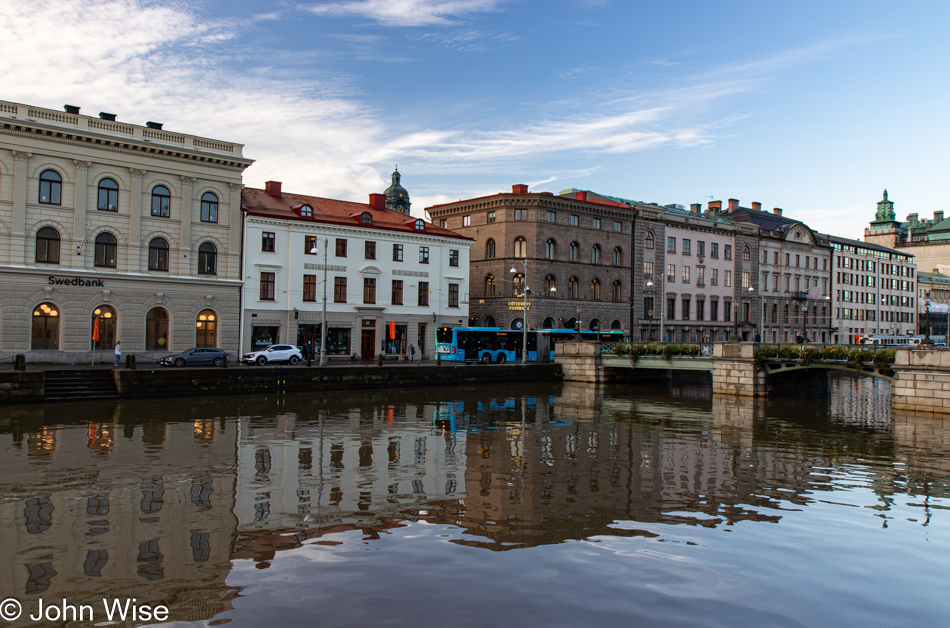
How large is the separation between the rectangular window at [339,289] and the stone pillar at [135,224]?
48.1 ft

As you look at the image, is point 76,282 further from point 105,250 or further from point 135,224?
point 135,224

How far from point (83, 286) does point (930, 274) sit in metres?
146

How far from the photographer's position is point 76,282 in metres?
43.6

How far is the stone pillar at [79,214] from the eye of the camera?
43.7m

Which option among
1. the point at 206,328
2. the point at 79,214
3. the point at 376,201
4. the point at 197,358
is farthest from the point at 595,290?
the point at 79,214

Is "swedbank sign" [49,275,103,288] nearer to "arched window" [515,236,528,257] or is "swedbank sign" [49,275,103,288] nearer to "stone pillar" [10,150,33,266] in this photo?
"stone pillar" [10,150,33,266]

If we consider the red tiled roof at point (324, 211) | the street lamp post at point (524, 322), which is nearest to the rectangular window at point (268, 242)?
the red tiled roof at point (324, 211)

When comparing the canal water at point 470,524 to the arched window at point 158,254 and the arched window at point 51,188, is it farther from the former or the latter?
the arched window at point 51,188

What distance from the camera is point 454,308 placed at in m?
62.8

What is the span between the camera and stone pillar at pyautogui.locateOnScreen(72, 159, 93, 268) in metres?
43.7

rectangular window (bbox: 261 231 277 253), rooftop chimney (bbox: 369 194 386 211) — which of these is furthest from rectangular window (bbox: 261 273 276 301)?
rooftop chimney (bbox: 369 194 386 211)

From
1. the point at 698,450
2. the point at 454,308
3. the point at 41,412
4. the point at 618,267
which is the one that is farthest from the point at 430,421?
the point at 618,267

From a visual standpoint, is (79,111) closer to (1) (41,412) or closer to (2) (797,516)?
(1) (41,412)

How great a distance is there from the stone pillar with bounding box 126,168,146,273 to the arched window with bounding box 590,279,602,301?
4496cm
